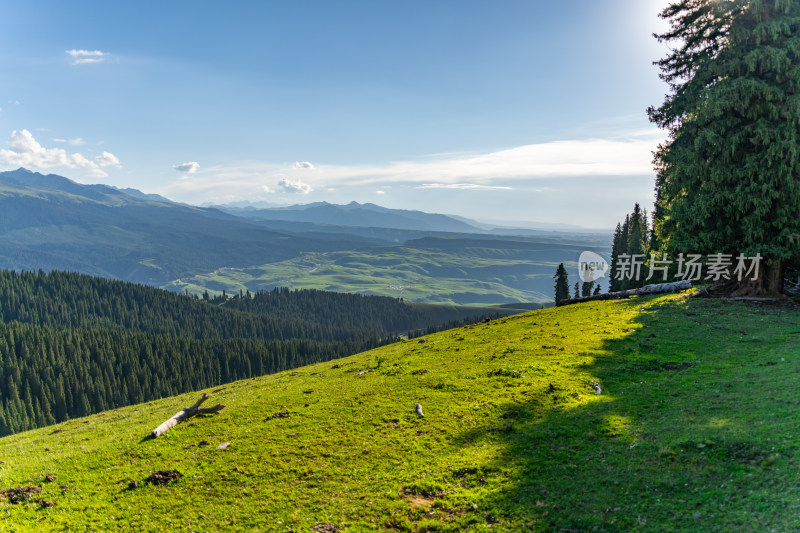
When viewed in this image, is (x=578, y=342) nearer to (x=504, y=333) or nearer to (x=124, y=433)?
(x=504, y=333)

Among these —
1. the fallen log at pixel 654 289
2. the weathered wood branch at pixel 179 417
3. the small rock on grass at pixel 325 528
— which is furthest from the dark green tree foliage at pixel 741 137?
the weathered wood branch at pixel 179 417

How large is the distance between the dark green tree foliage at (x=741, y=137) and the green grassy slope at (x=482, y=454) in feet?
34.5

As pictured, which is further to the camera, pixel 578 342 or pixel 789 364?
pixel 578 342

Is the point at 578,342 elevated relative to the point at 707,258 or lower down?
lower down

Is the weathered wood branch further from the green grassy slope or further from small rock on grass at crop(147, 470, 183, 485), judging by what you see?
small rock on grass at crop(147, 470, 183, 485)

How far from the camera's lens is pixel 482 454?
14.8m

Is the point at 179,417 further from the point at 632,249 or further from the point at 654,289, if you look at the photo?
the point at 632,249

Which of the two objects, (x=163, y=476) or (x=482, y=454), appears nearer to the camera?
(x=163, y=476)

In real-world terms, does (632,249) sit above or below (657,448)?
above

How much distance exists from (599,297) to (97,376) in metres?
167

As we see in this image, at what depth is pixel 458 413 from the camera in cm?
1873

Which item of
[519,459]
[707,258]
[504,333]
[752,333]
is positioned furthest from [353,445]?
[707,258]

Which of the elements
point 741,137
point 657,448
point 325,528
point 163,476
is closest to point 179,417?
point 163,476

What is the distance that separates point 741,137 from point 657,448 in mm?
30812
